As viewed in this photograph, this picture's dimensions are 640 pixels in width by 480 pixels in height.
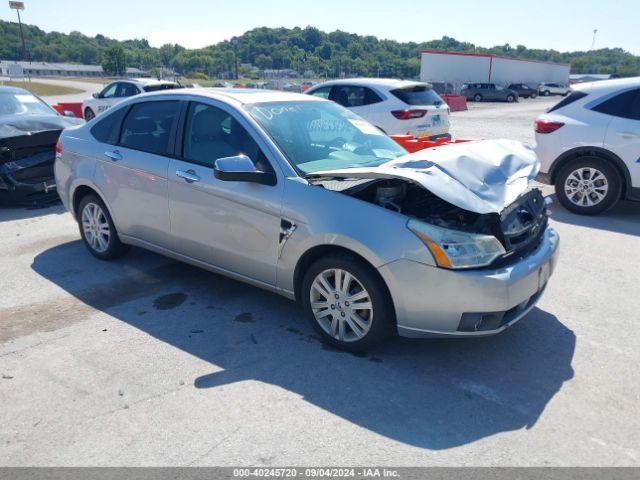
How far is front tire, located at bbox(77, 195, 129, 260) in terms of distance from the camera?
5574 mm

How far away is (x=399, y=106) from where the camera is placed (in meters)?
10.7

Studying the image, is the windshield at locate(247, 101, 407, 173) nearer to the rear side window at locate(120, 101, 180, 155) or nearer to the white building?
the rear side window at locate(120, 101, 180, 155)

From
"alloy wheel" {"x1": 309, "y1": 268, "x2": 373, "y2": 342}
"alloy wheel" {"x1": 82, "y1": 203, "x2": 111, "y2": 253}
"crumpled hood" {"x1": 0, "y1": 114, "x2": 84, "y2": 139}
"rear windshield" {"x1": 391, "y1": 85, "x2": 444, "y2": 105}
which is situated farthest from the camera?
"rear windshield" {"x1": 391, "y1": 85, "x2": 444, "y2": 105}

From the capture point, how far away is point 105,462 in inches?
111

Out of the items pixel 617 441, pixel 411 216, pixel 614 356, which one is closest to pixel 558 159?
pixel 614 356

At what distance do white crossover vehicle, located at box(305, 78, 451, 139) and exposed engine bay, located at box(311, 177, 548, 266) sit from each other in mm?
6656

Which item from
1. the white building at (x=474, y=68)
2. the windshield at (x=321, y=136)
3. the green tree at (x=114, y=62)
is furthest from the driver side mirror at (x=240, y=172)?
the green tree at (x=114, y=62)

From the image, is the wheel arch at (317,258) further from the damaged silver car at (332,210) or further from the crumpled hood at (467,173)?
the crumpled hood at (467,173)

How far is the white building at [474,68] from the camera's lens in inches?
2188

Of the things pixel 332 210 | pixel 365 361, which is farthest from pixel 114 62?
pixel 365 361

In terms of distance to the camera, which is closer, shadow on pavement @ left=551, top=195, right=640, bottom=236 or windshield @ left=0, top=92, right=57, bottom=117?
shadow on pavement @ left=551, top=195, right=640, bottom=236

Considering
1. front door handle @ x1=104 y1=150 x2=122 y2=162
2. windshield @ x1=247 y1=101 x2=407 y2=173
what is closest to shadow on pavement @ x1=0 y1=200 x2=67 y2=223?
front door handle @ x1=104 y1=150 x2=122 y2=162

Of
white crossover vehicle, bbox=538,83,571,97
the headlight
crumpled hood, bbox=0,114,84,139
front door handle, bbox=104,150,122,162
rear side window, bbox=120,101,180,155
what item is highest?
rear side window, bbox=120,101,180,155

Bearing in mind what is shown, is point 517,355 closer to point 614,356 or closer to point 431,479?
point 614,356
